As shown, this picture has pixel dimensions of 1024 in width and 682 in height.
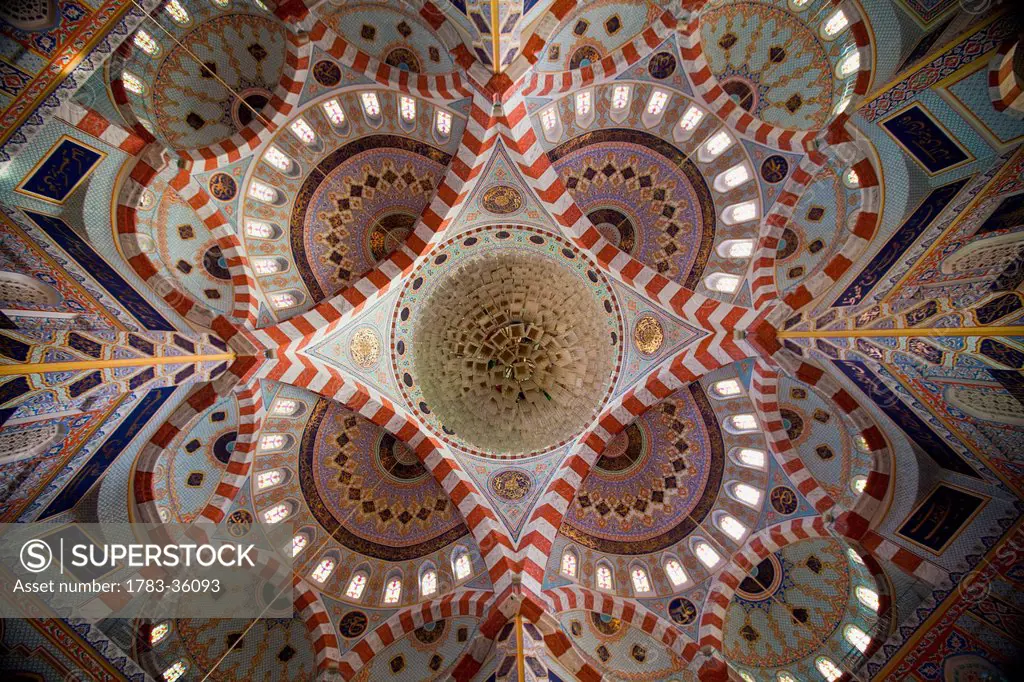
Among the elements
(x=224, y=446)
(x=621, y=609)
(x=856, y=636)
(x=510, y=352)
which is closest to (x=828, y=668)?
(x=856, y=636)

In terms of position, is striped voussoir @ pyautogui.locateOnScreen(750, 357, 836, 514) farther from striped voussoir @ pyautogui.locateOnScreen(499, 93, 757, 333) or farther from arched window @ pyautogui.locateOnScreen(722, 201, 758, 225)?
arched window @ pyautogui.locateOnScreen(722, 201, 758, 225)

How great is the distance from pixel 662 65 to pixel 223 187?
950cm

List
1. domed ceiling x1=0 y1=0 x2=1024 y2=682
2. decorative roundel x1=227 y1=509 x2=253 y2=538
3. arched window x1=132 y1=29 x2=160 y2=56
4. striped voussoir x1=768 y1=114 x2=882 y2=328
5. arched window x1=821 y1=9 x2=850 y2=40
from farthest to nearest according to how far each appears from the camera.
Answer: decorative roundel x1=227 y1=509 x2=253 y2=538 < arched window x1=132 y1=29 x2=160 y2=56 < striped voussoir x1=768 y1=114 x2=882 y2=328 < arched window x1=821 y1=9 x2=850 y2=40 < domed ceiling x1=0 y1=0 x2=1024 y2=682

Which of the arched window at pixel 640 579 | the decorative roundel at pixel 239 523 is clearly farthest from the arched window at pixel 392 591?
the arched window at pixel 640 579

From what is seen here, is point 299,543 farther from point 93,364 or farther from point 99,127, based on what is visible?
point 99,127

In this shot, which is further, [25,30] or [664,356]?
[664,356]

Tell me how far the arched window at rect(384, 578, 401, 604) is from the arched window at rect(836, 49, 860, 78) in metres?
14.5

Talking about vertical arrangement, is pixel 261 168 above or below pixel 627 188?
below

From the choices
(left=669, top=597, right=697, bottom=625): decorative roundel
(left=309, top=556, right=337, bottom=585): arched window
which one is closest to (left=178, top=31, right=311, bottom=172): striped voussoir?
(left=309, top=556, right=337, bottom=585): arched window

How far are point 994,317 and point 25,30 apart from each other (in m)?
12.0

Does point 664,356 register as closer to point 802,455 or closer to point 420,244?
point 802,455

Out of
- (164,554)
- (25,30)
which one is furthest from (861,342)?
(164,554)

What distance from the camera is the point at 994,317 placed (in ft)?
16.9

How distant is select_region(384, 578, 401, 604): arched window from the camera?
10.9m
